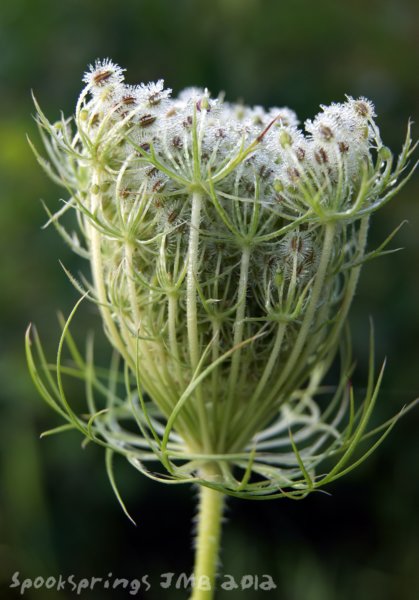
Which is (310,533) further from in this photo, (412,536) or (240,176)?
(240,176)

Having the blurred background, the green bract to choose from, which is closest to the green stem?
the green bract

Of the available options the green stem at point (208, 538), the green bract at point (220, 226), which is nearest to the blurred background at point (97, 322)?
the green stem at point (208, 538)

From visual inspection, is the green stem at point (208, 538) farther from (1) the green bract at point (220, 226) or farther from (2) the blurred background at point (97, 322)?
(2) the blurred background at point (97, 322)

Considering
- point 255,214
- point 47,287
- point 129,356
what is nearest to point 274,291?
point 255,214

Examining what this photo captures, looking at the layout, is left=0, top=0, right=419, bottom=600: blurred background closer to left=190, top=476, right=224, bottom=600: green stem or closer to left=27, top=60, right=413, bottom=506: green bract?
left=190, top=476, right=224, bottom=600: green stem

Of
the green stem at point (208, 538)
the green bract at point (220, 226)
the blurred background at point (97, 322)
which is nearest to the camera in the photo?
the green bract at point (220, 226)

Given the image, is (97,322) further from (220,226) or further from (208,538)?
(220,226)
